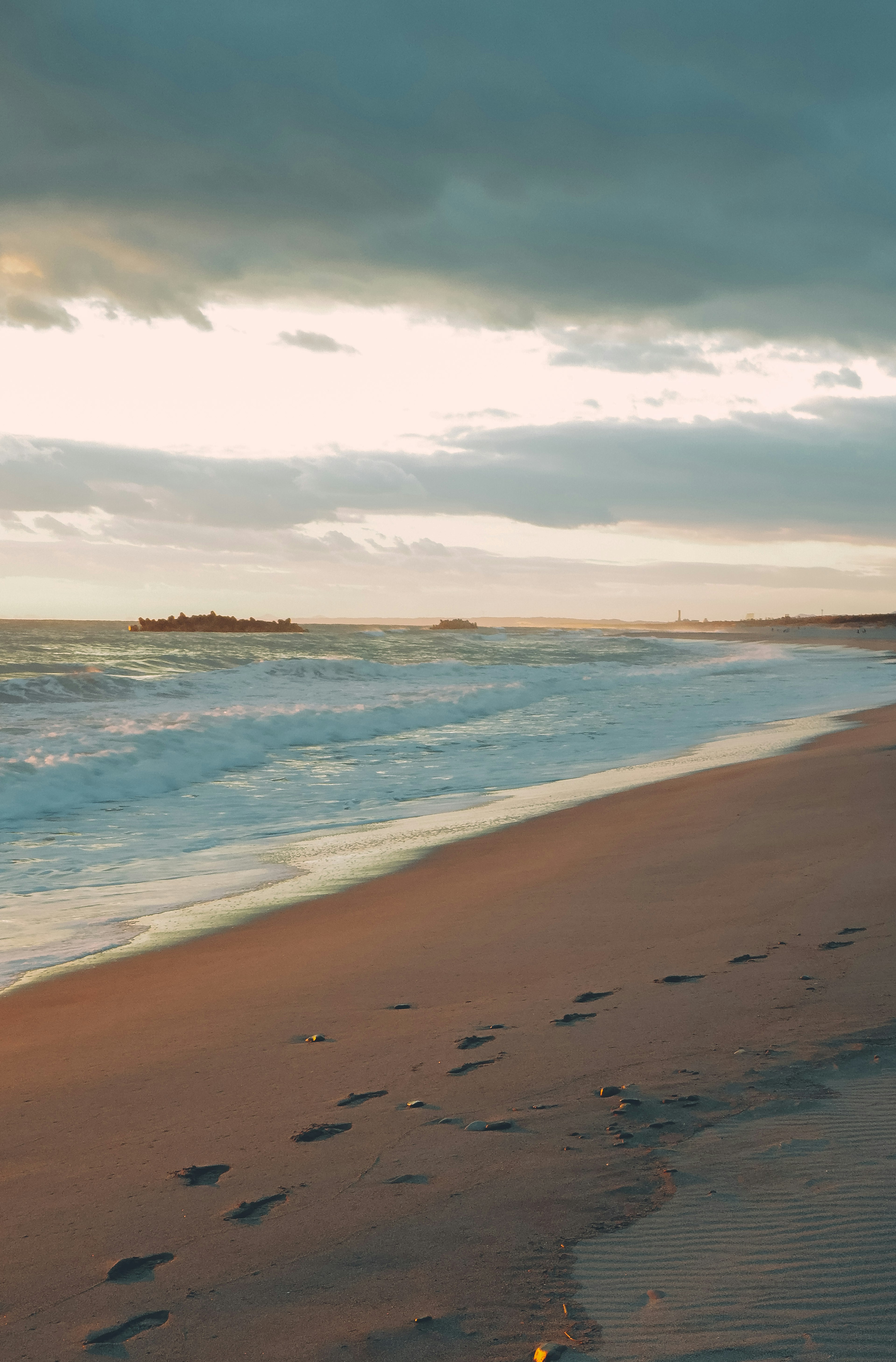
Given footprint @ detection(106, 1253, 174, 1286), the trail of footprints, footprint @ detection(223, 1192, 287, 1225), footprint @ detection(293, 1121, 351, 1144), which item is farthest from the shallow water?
footprint @ detection(106, 1253, 174, 1286)

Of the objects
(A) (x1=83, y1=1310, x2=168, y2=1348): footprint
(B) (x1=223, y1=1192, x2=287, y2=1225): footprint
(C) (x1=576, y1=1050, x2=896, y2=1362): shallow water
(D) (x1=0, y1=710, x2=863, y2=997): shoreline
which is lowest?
(D) (x1=0, y1=710, x2=863, y2=997): shoreline

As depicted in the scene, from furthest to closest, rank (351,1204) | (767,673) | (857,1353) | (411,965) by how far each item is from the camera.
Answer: (767,673)
(411,965)
(351,1204)
(857,1353)

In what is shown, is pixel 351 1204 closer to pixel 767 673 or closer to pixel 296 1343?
pixel 296 1343

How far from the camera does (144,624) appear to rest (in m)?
87.5

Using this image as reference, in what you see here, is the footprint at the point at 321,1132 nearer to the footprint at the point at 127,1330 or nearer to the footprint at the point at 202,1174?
the footprint at the point at 202,1174

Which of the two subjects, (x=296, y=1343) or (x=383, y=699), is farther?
(x=383, y=699)

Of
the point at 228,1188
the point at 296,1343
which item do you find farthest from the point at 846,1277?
the point at 228,1188

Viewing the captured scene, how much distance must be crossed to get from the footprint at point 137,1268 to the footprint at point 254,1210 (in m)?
0.19

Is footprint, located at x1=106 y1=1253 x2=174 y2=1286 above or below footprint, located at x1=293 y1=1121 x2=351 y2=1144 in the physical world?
below

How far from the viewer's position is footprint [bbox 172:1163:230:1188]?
110 inches

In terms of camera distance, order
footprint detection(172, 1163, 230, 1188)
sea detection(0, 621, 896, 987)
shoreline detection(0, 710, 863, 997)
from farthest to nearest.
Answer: sea detection(0, 621, 896, 987), shoreline detection(0, 710, 863, 997), footprint detection(172, 1163, 230, 1188)

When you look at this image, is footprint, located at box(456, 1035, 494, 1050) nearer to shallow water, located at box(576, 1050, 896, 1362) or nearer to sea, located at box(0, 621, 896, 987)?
shallow water, located at box(576, 1050, 896, 1362)

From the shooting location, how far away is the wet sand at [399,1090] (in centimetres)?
223

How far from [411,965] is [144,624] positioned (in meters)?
87.4
